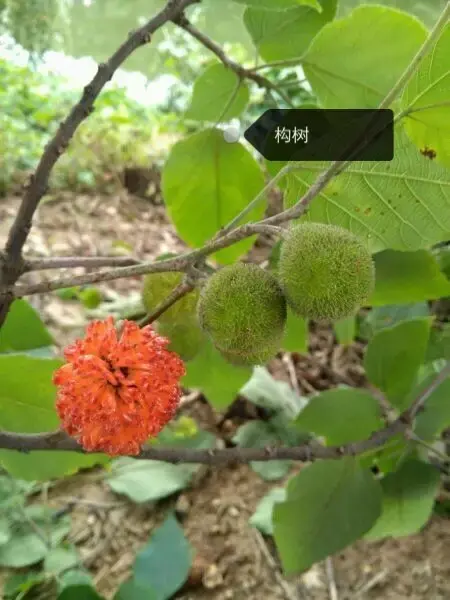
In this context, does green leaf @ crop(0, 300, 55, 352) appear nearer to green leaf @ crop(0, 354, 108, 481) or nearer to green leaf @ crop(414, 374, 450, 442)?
green leaf @ crop(0, 354, 108, 481)

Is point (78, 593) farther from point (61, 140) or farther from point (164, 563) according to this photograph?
point (61, 140)

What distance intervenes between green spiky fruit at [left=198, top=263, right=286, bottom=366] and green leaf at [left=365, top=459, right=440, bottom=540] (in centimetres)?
35

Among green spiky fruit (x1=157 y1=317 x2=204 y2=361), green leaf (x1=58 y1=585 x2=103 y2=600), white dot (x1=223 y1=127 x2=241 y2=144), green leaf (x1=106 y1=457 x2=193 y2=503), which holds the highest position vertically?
white dot (x1=223 y1=127 x2=241 y2=144)

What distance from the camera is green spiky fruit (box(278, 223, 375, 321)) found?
42 cm

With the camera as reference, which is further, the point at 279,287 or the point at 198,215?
the point at 198,215

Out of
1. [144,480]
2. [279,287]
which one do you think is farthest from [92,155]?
[279,287]

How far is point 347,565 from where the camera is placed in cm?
84

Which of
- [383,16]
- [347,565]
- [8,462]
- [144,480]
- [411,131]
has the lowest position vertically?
[347,565]

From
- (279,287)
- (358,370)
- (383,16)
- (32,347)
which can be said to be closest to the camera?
(279,287)

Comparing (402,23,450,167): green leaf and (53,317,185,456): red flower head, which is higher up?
(402,23,450,167): green leaf

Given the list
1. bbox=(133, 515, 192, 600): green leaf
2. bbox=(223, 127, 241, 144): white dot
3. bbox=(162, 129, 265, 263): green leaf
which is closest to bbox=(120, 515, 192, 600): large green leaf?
bbox=(133, 515, 192, 600): green leaf

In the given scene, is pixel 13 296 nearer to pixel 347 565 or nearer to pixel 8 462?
pixel 8 462

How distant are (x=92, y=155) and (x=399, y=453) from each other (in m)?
1.34

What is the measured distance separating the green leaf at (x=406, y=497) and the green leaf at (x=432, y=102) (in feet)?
1.25
